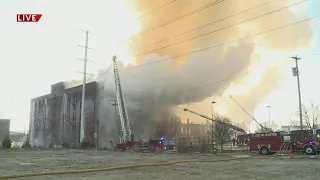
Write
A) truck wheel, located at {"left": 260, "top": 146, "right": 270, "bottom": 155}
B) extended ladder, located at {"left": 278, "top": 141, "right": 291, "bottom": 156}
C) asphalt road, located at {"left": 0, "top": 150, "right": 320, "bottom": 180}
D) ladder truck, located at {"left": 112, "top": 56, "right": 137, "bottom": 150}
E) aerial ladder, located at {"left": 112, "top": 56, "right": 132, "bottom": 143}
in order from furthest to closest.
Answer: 1. aerial ladder, located at {"left": 112, "top": 56, "right": 132, "bottom": 143}
2. ladder truck, located at {"left": 112, "top": 56, "right": 137, "bottom": 150}
3. truck wheel, located at {"left": 260, "top": 146, "right": 270, "bottom": 155}
4. extended ladder, located at {"left": 278, "top": 141, "right": 291, "bottom": 156}
5. asphalt road, located at {"left": 0, "top": 150, "right": 320, "bottom": 180}

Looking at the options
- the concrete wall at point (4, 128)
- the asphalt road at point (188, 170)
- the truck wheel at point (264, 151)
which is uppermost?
the concrete wall at point (4, 128)

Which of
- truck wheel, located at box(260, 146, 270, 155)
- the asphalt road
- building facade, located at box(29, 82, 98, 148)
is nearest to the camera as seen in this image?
the asphalt road

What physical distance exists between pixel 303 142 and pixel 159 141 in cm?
1838

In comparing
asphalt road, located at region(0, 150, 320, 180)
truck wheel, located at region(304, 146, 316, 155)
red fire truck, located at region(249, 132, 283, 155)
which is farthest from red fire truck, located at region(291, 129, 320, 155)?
asphalt road, located at region(0, 150, 320, 180)

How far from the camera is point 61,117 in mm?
83875

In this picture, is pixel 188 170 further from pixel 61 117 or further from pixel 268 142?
pixel 61 117

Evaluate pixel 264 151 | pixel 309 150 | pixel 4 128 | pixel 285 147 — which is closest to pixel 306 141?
pixel 309 150

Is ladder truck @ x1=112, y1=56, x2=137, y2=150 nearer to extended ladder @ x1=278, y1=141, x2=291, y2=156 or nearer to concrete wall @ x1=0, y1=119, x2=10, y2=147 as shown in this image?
extended ladder @ x1=278, y1=141, x2=291, y2=156

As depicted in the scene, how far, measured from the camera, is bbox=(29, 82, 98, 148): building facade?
228 feet

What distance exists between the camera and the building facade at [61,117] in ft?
228

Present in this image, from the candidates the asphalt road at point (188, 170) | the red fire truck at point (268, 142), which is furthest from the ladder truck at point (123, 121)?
the asphalt road at point (188, 170)

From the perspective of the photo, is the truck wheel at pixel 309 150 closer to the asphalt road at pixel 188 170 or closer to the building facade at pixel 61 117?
the asphalt road at pixel 188 170

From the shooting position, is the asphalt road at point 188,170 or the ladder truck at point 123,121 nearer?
the asphalt road at point 188,170

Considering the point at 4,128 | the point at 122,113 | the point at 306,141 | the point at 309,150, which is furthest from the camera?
the point at 4,128
